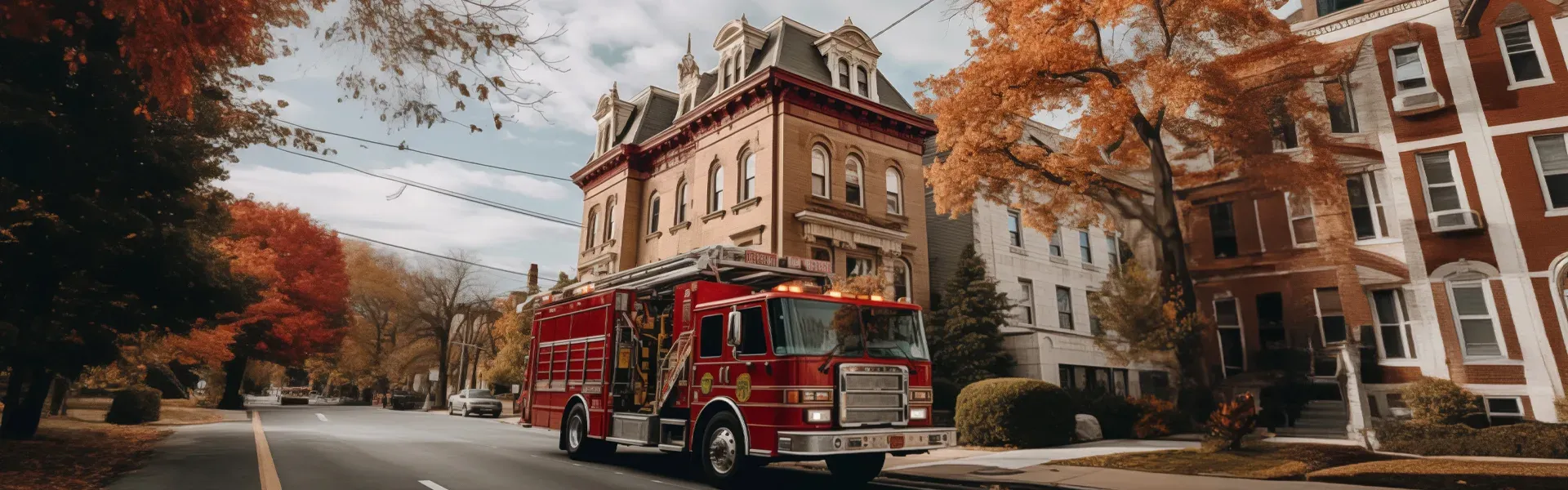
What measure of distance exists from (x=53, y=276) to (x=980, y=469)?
15222mm

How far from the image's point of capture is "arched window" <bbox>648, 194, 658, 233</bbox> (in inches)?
1087

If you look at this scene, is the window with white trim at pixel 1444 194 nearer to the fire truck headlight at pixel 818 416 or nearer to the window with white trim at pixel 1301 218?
the window with white trim at pixel 1301 218

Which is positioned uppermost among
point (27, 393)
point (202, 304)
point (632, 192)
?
point (632, 192)

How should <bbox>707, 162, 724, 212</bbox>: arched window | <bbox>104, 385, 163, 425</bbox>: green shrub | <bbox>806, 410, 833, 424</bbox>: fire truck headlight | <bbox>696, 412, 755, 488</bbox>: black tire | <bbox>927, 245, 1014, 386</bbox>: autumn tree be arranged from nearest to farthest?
<bbox>806, 410, 833, 424</bbox>: fire truck headlight, <bbox>696, 412, 755, 488</bbox>: black tire, <bbox>104, 385, 163, 425</bbox>: green shrub, <bbox>927, 245, 1014, 386</bbox>: autumn tree, <bbox>707, 162, 724, 212</bbox>: arched window

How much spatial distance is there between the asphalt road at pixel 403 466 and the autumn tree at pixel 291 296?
20128mm

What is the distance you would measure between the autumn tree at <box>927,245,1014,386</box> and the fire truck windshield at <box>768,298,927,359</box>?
10.7 meters

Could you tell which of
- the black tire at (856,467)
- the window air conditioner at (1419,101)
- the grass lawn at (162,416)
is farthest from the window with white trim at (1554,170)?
the grass lawn at (162,416)

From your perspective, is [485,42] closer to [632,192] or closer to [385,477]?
[385,477]

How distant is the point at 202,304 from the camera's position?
1358 centimetres

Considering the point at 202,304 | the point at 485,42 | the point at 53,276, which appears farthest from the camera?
the point at 202,304

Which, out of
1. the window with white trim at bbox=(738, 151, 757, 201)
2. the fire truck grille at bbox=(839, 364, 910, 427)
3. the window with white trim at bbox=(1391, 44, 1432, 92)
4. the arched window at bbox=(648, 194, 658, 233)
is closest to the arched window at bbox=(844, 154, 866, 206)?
the window with white trim at bbox=(738, 151, 757, 201)

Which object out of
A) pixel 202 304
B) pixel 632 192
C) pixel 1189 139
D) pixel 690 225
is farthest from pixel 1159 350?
pixel 632 192

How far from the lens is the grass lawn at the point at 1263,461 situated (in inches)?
296

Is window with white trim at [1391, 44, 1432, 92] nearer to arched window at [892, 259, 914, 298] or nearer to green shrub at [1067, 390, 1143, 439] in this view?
green shrub at [1067, 390, 1143, 439]
